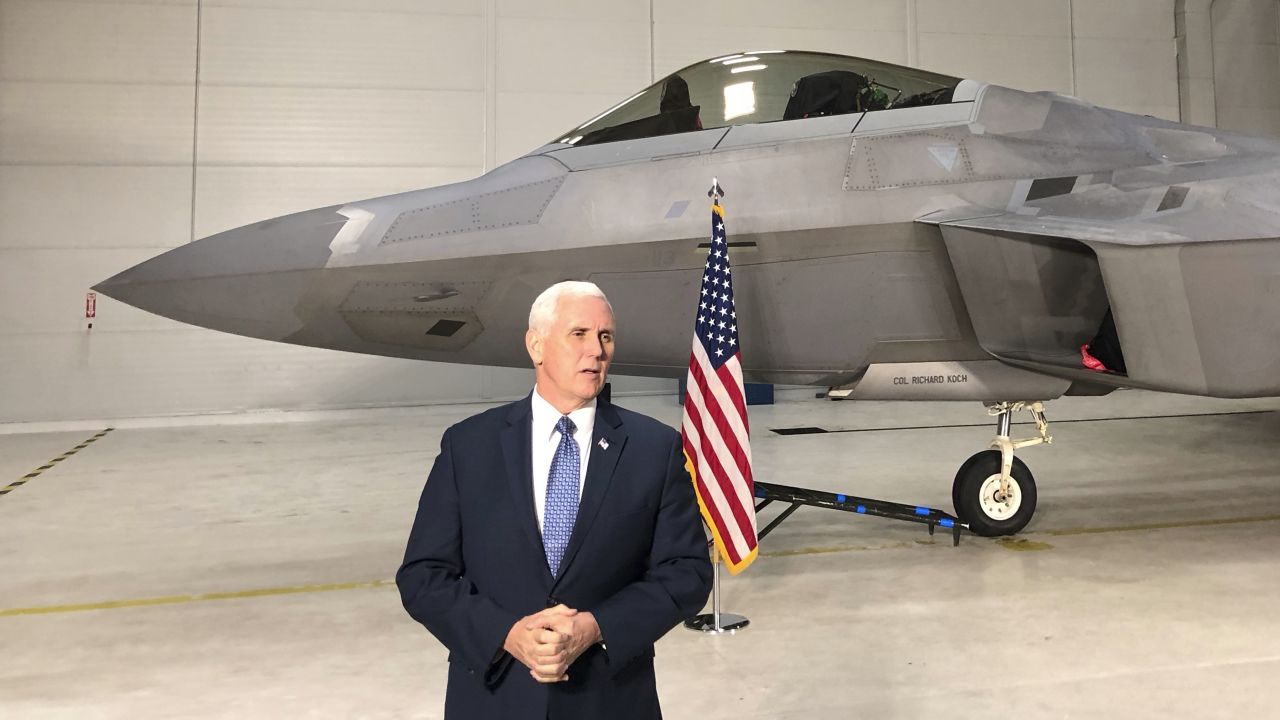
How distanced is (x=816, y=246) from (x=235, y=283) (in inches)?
123

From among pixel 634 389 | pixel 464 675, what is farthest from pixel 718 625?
pixel 634 389

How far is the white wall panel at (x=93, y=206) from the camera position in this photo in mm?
12359

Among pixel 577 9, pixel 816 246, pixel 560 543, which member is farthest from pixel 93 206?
pixel 560 543

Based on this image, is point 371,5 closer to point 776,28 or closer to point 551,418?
point 776,28

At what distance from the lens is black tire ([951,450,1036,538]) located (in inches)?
220

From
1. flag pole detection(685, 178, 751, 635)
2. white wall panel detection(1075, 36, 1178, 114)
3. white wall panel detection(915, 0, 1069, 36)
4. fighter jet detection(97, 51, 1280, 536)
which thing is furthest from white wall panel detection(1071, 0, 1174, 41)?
flag pole detection(685, 178, 751, 635)

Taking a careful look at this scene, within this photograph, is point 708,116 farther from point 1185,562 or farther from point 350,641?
point 1185,562

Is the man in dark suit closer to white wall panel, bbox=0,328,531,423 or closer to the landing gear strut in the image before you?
the landing gear strut

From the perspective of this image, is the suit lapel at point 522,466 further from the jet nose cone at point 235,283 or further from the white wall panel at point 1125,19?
the white wall panel at point 1125,19

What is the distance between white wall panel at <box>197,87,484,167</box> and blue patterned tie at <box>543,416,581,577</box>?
12.5 meters

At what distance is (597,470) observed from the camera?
65.5 inches

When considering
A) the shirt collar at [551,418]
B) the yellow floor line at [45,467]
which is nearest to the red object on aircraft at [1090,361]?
the shirt collar at [551,418]

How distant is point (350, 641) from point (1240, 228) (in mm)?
4729

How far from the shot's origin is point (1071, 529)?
5801 mm
